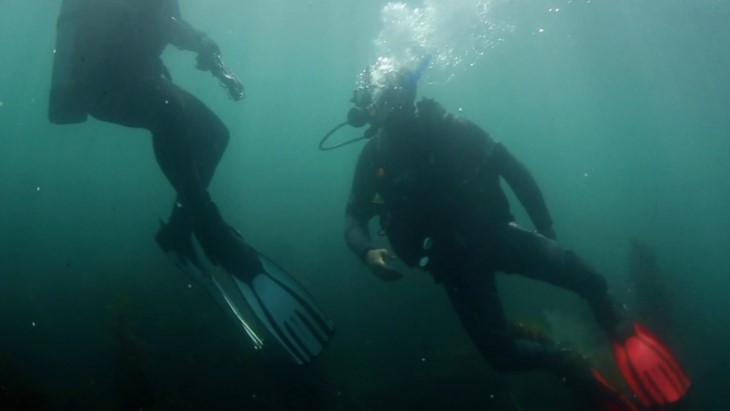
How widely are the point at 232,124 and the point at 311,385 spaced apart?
10241 cm

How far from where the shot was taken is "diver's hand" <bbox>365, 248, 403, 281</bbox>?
3693 mm

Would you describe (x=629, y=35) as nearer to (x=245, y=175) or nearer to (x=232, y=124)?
(x=245, y=175)

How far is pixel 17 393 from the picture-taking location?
716 cm

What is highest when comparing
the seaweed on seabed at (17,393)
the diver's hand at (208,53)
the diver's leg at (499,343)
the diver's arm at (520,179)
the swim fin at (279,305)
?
the diver's hand at (208,53)

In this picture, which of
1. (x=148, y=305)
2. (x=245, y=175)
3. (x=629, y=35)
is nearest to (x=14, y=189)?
(x=245, y=175)

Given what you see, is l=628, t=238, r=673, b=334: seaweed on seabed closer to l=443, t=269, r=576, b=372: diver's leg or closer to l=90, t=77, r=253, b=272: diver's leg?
l=443, t=269, r=576, b=372: diver's leg

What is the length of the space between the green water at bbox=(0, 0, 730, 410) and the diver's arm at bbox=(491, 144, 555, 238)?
3.62 metres

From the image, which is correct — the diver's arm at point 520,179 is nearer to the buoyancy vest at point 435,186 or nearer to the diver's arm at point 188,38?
the buoyancy vest at point 435,186

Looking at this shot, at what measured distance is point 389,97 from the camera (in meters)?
4.51

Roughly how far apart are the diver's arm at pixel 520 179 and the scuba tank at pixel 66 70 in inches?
134

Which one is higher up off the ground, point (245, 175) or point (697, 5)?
point (697, 5)

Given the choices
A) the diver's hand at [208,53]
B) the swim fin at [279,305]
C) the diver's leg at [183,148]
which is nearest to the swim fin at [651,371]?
the swim fin at [279,305]

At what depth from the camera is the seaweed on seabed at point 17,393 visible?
278 inches

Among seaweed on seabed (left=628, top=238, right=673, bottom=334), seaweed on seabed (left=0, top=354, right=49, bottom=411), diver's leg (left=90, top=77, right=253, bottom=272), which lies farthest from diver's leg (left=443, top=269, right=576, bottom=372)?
seaweed on seabed (left=0, top=354, right=49, bottom=411)
